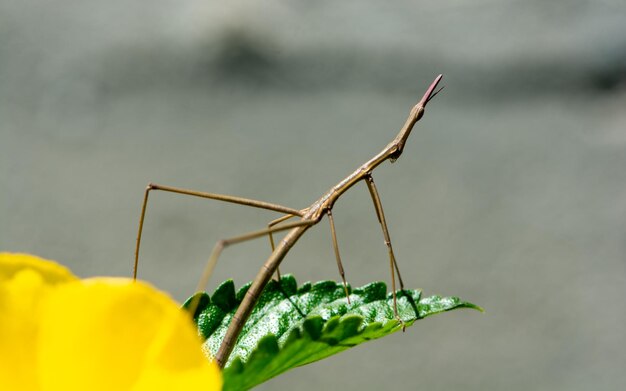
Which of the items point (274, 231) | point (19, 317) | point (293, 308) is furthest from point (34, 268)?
point (274, 231)

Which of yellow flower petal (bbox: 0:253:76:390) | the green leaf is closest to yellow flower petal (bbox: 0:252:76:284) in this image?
yellow flower petal (bbox: 0:253:76:390)

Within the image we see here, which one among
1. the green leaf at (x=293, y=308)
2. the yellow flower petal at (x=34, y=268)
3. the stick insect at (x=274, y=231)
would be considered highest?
the stick insect at (x=274, y=231)

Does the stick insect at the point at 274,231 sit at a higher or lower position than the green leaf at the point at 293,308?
higher

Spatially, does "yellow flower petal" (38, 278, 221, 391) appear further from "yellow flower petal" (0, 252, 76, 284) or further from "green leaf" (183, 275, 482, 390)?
"green leaf" (183, 275, 482, 390)

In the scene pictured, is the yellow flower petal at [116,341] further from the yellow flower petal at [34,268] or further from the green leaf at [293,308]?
the green leaf at [293,308]

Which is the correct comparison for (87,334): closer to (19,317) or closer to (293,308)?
(19,317)

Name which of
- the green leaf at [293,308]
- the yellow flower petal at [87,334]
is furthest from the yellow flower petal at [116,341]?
the green leaf at [293,308]

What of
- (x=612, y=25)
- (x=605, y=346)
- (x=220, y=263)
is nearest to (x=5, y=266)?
(x=220, y=263)

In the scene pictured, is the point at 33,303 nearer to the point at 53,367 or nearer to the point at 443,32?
the point at 53,367

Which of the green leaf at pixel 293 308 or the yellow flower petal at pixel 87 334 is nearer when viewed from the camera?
the yellow flower petal at pixel 87 334
